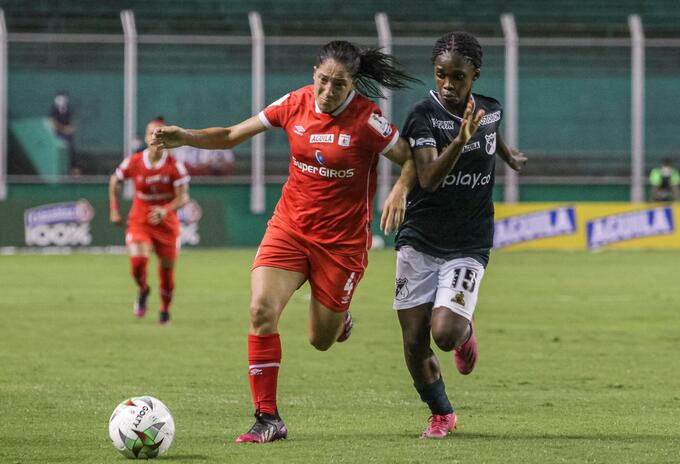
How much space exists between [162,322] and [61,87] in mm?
19242

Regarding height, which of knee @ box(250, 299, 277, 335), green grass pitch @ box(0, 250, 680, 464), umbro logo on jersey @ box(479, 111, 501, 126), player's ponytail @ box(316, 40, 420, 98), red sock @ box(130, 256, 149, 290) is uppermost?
player's ponytail @ box(316, 40, 420, 98)

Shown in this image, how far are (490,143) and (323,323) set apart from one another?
137 centimetres

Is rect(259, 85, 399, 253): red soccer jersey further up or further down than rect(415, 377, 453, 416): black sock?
further up

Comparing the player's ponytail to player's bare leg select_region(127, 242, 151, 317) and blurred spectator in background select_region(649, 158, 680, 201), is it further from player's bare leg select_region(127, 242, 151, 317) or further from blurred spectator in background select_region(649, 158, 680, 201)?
blurred spectator in background select_region(649, 158, 680, 201)

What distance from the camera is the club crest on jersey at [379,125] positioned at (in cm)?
741

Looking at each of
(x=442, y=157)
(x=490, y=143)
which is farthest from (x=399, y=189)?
(x=490, y=143)

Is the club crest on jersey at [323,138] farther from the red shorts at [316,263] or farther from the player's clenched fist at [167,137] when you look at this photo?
the player's clenched fist at [167,137]

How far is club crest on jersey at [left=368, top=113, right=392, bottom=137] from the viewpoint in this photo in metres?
7.41

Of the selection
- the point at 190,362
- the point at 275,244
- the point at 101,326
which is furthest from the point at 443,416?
the point at 101,326

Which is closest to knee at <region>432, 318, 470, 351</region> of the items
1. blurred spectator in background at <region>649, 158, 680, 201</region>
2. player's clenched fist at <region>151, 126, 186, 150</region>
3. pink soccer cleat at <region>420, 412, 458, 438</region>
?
pink soccer cleat at <region>420, 412, 458, 438</region>

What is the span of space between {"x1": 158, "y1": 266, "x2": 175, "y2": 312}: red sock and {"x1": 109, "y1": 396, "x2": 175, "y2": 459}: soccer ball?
26.5 ft

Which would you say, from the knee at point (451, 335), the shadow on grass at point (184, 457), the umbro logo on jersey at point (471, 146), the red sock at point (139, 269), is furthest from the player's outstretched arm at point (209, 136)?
the red sock at point (139, 269)

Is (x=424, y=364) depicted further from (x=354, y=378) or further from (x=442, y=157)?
(x=354, y=378)

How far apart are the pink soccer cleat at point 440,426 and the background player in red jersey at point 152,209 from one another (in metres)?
7.88
